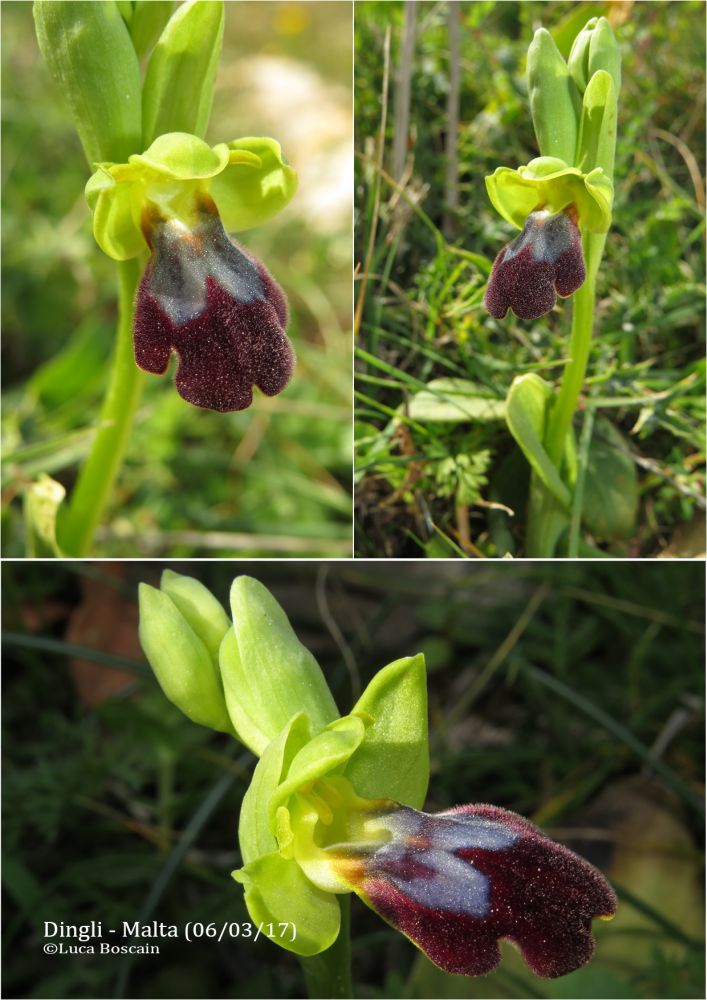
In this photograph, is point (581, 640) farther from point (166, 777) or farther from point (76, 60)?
point (76, 60)

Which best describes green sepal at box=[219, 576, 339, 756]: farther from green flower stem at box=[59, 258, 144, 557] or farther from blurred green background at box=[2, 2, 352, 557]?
blurred green background at box=[2, 2, 352, 557]

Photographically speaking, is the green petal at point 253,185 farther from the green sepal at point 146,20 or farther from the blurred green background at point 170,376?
the blurred green background at point 170,376

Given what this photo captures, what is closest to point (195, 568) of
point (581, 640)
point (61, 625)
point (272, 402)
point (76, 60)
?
point (61, 625)

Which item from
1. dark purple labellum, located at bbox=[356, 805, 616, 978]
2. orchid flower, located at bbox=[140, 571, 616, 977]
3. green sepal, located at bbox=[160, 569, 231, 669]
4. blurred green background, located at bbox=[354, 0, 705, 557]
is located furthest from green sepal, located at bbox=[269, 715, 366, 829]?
blurred green background, located at bbox=[354, 0, 705, 557]

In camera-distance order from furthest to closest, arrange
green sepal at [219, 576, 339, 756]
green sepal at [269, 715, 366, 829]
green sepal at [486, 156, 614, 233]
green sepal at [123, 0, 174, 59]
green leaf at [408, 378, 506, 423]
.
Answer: green leaf at [408, 378, 506, 423] < green sepal at [123, 0, 174, 59] < green sepal at [486, 156, 614, 233] < green sepal at [219, 576, 339, 756] < green sepal at [269, 715, 366, 829]

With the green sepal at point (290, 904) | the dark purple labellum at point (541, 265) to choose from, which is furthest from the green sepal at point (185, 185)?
the green sepal at point (290, 904)
